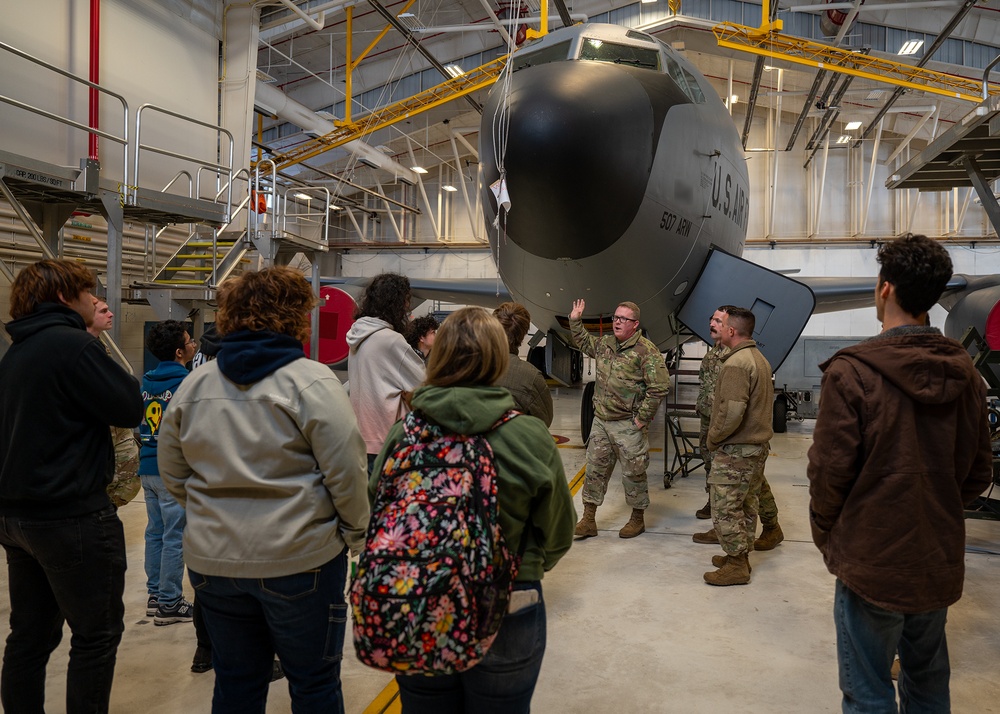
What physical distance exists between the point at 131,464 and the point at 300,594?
1.44 m

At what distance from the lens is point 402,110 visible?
52.5 feet

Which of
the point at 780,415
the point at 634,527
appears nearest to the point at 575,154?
the point at 634,527

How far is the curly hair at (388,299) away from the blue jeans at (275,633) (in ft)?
4.79

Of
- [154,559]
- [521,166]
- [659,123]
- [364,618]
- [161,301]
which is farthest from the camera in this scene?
[161,301]

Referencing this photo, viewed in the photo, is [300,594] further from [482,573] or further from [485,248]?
[485,248]

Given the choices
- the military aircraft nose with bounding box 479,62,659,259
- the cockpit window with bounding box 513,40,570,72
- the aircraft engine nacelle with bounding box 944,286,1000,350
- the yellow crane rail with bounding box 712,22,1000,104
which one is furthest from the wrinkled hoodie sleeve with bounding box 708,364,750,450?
the yellow crane rail with bounding box 712,22,1000,104

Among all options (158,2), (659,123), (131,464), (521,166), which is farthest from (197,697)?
(158,2)

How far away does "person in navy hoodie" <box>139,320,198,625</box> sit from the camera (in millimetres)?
3471

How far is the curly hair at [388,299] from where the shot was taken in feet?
10.7

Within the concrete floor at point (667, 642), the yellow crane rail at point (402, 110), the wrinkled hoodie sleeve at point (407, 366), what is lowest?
the concrete floor at point (667, 642)

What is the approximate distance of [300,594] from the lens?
200cm

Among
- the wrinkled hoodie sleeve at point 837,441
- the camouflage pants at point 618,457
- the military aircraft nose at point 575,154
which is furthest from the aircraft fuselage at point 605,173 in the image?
the wrinkled hoodie sleeve at point 837,441

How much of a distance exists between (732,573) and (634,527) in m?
1.08

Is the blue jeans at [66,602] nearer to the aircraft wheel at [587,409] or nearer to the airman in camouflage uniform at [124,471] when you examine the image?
the airman in camouflage uniform at [124,471]
